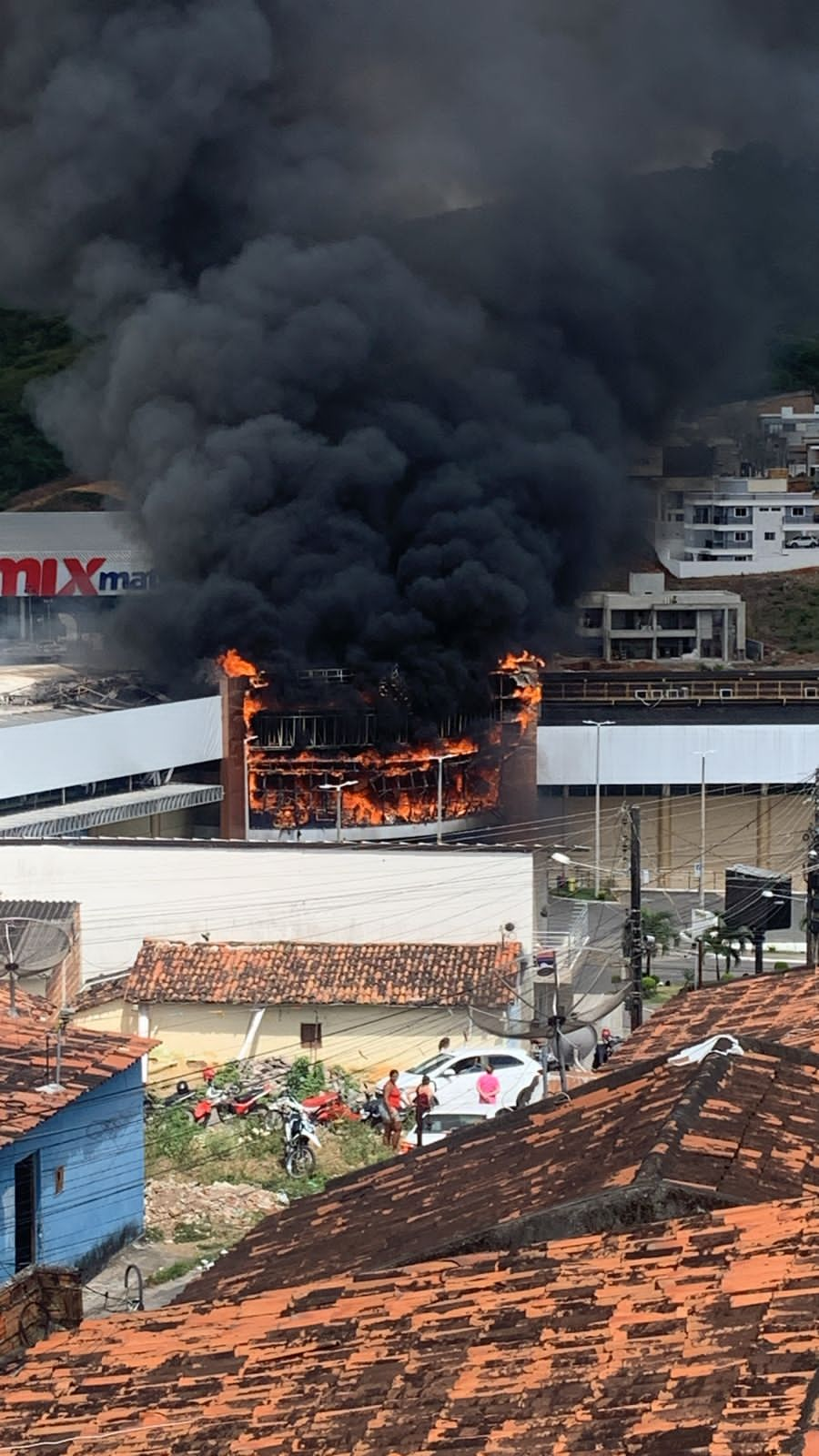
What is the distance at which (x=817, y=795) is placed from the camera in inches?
761

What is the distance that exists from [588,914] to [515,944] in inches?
241

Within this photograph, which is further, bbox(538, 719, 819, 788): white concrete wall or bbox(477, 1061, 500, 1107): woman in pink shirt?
bbox(538, 719, 819, 788): white concrete wall

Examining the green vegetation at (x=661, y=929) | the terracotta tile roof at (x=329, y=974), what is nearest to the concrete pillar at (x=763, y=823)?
the green vegetation at (x=661, y=929)

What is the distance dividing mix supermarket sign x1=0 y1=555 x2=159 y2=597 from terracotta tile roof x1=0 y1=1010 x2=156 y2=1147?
3113 cm

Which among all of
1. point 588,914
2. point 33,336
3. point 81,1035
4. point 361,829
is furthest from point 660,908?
point 33,336

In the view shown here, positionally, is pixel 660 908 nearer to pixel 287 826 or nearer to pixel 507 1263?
pixel 287 826

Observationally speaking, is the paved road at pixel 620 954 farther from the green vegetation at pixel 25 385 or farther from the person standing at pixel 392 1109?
the green vegetation at pixel 25 385

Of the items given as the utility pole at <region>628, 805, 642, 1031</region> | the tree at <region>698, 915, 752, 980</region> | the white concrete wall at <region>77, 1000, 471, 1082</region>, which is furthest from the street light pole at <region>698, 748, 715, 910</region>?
the utility pole at <region>628, 805, 642, 1031</region>

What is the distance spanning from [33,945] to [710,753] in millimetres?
16525

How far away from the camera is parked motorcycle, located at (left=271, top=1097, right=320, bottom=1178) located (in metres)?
16.2

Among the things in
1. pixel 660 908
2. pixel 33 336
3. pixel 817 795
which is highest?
pixel 33 336

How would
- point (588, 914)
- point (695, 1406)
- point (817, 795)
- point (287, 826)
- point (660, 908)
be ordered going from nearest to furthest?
point (695, 1406)
point (817, 795)
point (588, 914)
point (660, 908)
point (287, 826)

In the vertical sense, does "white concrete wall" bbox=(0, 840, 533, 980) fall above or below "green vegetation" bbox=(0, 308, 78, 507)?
below

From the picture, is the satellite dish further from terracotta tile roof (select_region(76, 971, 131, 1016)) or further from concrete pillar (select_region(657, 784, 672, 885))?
concrete pillar (select_region(657, 784, 672, 885))
